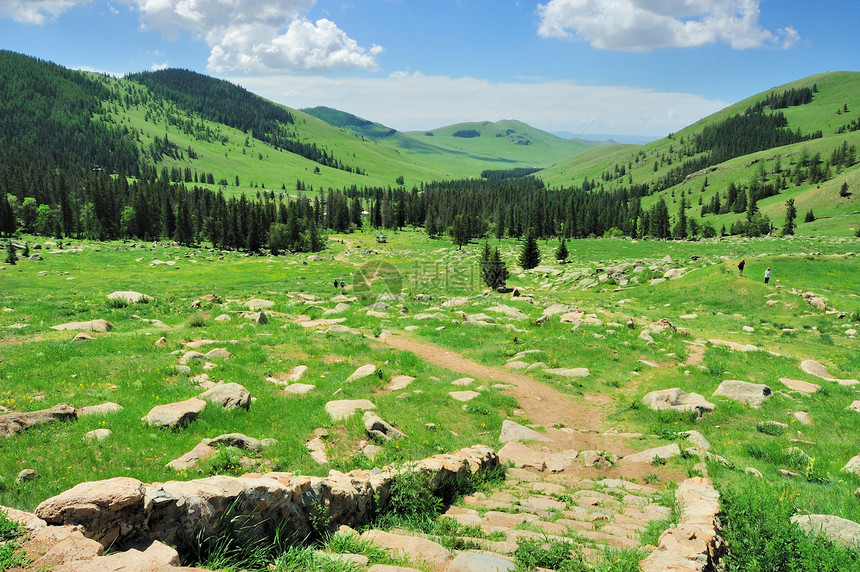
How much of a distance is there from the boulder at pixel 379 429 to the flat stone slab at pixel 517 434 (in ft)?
11.6

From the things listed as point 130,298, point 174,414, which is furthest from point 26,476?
point 130,298

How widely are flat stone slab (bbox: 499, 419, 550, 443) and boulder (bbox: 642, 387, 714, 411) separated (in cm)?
502

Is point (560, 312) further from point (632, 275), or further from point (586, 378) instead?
point (632, 275)

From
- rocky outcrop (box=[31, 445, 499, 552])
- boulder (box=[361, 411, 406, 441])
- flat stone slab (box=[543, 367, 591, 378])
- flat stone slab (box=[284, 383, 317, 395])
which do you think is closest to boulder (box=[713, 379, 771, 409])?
flat stone slab (box=[543, 367, 591, 378])

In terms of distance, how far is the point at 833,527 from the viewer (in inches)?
283

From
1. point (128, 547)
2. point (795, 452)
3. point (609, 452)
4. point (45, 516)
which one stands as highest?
point (45, 516)

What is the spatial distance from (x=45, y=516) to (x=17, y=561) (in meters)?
0.89

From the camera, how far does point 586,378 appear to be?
19766 mm

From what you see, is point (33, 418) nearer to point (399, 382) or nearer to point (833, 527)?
point (399, 382)

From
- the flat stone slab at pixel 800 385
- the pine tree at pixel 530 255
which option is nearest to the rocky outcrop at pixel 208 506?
the flat stone slab at pixel 800 385

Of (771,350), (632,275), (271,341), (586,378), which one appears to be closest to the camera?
(586,378)

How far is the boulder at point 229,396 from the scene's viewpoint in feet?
44.4

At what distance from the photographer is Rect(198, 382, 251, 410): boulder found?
13533mm

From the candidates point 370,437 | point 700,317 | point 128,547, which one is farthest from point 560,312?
point 128,547
